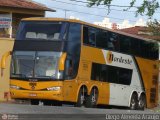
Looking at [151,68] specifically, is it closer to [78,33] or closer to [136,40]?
[136,40]

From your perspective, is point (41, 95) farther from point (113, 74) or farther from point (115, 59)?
point (115, 59)

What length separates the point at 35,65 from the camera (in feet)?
69.3

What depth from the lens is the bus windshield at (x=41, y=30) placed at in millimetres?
21250

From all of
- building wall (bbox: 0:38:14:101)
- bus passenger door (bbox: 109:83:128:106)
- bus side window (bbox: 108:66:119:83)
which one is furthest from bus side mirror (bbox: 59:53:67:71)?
building wall (bbox: 0:38:14:101)

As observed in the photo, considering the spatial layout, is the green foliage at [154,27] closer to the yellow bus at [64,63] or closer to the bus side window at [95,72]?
the yellow bus at [64,63]

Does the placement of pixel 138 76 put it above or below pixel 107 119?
above

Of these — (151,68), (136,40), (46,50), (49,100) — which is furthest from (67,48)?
(151,68)

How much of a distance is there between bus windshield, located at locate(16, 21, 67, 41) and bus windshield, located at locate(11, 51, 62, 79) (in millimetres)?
745

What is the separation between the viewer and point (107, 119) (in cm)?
913

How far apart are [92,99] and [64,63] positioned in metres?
2.69

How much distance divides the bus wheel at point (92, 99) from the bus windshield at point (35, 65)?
7.08 feet

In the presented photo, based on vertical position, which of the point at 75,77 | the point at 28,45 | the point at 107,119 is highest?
the point at 28,45

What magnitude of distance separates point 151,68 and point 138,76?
6.57ft

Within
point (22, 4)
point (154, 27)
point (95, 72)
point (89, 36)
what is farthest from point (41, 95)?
point (22, 4)
